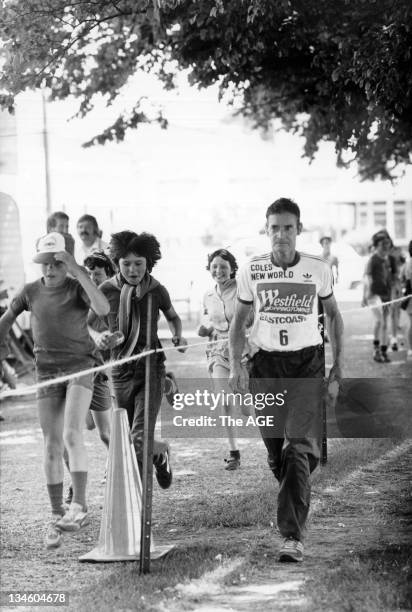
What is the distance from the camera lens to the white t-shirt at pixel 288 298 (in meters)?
5.07

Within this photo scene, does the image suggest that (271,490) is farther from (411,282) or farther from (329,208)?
(329,208)

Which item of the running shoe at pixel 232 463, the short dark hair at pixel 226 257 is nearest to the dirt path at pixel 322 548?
the running shoe at pixel 232 463

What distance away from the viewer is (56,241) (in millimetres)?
5406

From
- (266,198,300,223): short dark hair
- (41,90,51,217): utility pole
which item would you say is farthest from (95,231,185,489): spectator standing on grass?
(41,90,51,217): utility pole

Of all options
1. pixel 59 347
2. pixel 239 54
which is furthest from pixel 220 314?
pixel 239 54

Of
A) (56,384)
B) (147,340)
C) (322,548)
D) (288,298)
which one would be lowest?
(322,548)

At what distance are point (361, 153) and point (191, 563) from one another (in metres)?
5.65

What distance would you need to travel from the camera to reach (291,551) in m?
5.05

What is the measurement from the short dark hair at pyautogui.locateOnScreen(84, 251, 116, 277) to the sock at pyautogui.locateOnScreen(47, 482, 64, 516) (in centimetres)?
159

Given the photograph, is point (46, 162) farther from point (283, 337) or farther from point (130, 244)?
point (283, 337)

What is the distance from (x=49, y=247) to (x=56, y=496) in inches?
52.6

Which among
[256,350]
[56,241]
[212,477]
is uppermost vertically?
[56,241]

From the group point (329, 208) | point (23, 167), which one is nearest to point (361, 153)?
point (23, 167)

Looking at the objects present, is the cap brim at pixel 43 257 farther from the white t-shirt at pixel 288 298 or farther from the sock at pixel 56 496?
the sock at pixel 56 496
